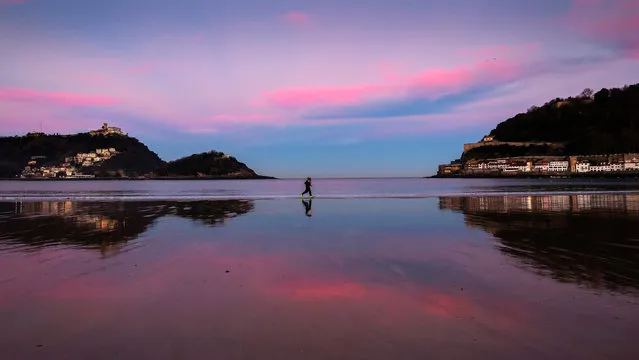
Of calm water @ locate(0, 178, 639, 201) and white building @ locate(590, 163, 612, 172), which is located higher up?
white building @ locate(590, 163, 612, 172)

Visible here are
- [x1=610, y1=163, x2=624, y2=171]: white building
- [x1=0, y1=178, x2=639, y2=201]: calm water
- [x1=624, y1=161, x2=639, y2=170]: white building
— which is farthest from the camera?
[x1=610, y1=163, x2=624, y2=171]: white building

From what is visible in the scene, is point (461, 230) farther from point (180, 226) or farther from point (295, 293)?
point (180, 226)

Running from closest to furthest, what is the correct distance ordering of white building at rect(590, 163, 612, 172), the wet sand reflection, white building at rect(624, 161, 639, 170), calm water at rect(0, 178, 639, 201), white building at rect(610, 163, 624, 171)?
the wet sand reflection < calm water at rect(0, 178, 639, 201) < white building at rect(624, 161, 639, 170) < white building at rect(610, 163, 624, 171) < white building at rect(590, 163, 612, 172)

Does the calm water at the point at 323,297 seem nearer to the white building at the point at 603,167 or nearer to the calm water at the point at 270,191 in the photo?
the calm water at the point at 270,191

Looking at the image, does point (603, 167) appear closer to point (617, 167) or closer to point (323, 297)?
point (617, 167)

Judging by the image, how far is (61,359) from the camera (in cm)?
492

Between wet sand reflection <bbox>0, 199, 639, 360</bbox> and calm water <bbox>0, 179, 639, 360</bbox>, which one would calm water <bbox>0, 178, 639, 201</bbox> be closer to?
calm water <bbox>0, 179, 639, 360</bbox>

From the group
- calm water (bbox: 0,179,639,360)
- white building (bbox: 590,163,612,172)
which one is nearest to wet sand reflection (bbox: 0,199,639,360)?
calm water (bbox: 0,179,639,360)

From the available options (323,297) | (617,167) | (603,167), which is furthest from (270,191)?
(603,167)

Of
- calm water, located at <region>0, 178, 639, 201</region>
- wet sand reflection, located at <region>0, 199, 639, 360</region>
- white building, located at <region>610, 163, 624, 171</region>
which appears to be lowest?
wet sand reflection, located at <region>0, 199, 639, 360</region>

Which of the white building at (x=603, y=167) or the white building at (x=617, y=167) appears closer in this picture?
the white building at (x=617, y=167)

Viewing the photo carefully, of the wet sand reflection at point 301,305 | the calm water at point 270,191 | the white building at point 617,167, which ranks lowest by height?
the wet sand reflection at point 301,305

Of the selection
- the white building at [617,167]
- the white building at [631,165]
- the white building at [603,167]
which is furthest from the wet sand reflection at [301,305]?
the white building at [603,167]

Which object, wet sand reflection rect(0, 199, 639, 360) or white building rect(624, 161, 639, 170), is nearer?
wet sand reflection rect(0, 199, 639, 360)
